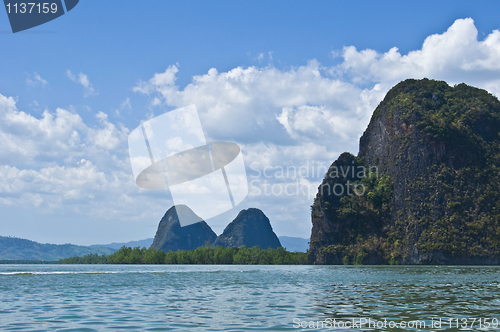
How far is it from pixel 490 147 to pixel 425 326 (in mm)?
156900

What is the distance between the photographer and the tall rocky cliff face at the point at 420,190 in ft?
452

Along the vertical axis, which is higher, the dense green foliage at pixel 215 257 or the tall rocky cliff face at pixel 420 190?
the tall rocky cliff face at pixel 420 190

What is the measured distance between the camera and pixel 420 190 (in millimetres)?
149625

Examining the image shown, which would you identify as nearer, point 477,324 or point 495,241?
point 477,324

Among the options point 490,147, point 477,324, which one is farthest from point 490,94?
point 477,324

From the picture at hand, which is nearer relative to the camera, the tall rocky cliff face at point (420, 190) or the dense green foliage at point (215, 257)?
the tall rocky cliff face at point (420, 190)

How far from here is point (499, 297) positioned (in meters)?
27.6

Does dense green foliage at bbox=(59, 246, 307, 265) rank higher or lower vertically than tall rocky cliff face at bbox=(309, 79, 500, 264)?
lower

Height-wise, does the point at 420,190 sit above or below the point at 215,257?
above

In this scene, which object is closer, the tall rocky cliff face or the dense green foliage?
the tall rocky cliff face

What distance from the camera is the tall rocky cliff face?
137750mm

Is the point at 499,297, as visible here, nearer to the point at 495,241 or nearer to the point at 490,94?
the point at 495,241

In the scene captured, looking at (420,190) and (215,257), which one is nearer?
(420,190)

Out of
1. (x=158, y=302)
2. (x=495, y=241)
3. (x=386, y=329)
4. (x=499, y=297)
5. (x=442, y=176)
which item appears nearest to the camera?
(x=386, y=329)
